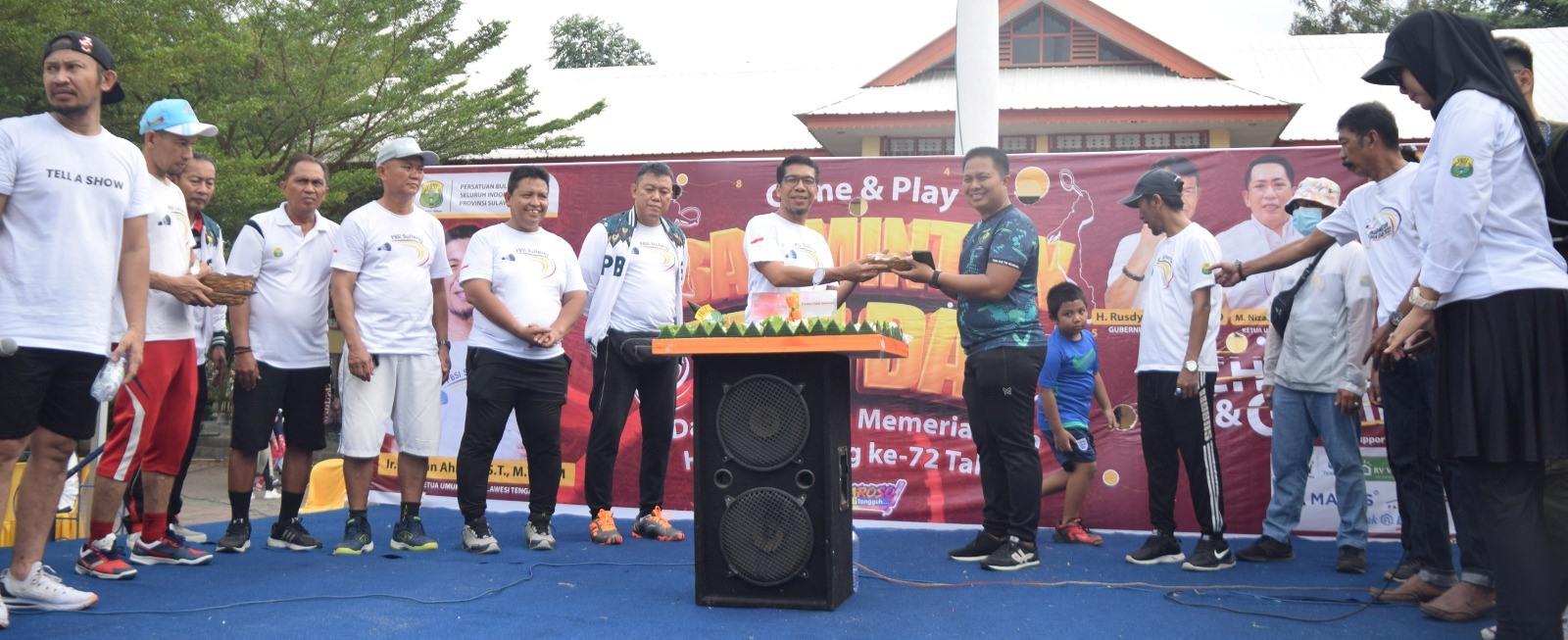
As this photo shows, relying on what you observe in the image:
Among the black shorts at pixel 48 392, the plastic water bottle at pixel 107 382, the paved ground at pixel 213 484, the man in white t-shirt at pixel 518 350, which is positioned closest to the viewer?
the black shorts at pixel 48 392

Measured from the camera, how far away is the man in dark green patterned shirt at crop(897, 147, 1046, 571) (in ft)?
16.3

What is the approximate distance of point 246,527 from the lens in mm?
5539

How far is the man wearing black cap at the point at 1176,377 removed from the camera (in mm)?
5250

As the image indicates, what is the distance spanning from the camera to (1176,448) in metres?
5.46

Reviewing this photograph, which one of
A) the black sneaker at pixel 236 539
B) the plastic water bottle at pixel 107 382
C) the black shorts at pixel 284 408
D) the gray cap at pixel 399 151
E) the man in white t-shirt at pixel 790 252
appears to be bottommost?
the black sneaker at pixel 236 539

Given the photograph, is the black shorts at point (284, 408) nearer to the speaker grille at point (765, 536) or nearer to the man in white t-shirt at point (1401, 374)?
the speaker grille at point (765, 536)

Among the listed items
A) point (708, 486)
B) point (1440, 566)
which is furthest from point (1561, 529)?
point (708, 486)

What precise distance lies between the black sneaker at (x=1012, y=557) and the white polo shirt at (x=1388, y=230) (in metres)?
1.72

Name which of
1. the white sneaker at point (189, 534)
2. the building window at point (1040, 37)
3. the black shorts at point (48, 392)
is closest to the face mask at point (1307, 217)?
the black shorts at point (48, 392)

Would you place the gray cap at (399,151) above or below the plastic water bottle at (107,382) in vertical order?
above

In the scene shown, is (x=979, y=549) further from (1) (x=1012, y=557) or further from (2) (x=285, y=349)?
(2) (x=285, y=349)

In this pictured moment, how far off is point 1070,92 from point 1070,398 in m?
9.85

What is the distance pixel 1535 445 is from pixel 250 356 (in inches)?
196

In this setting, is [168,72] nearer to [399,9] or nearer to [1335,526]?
[399,9]
